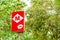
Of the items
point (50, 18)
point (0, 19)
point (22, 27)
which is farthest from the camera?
point (50, 18)

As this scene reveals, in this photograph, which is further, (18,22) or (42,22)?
(42,22)

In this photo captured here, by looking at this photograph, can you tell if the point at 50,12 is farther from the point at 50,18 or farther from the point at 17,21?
the point at 17,21

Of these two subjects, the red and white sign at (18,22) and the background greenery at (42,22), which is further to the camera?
the background greenery at (42,22)

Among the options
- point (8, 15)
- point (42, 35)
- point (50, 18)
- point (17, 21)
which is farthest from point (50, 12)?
point (17, 21)

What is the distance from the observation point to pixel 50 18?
11969 mm

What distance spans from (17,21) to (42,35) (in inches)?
258

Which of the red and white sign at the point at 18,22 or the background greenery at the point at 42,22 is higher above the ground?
the red and white sign at the point at 18,22

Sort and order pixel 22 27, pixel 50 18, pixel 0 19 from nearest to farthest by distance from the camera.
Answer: pixel 22 27
pixel 0 19
pixel 50 18

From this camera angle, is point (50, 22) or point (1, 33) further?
point (50, 22)

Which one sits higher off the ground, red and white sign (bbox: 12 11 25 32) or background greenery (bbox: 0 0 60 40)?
red and white sign (bbox: 12 11 25 32)

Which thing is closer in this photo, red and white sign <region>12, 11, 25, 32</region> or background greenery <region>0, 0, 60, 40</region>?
red and white sign <region>12, 11, 25, 32</region>

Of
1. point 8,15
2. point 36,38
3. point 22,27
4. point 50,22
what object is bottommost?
point 36,38

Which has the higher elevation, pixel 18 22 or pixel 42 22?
pixel 18 22

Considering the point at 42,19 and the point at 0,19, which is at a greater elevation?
the point at 0,19
